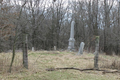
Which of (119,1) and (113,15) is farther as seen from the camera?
(113,15)

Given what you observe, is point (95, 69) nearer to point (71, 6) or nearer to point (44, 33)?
point (44, 33)

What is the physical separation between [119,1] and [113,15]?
3.16m

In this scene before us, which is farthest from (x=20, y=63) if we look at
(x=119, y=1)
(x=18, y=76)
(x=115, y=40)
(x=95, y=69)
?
(x=119, y=1)

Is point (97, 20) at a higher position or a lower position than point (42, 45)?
higher

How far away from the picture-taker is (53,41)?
2745cm

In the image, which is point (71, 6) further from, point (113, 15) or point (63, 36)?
point (113, 15)

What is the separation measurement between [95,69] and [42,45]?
23138 millimetres

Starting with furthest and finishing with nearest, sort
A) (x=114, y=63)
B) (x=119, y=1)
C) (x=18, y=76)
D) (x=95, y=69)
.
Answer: (x=119, y=1) < (x=114, y=63) < (x=95, y=69) < (x=18, y=76)

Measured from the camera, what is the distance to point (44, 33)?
26547 mm

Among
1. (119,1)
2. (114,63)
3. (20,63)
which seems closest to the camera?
(20,63)

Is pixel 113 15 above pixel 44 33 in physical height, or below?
above

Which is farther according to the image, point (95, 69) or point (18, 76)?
point (95, 69)

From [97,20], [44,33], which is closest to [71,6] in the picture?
[97,20]

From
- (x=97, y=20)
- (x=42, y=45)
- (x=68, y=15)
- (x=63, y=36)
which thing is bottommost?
(x=42, y=45)
